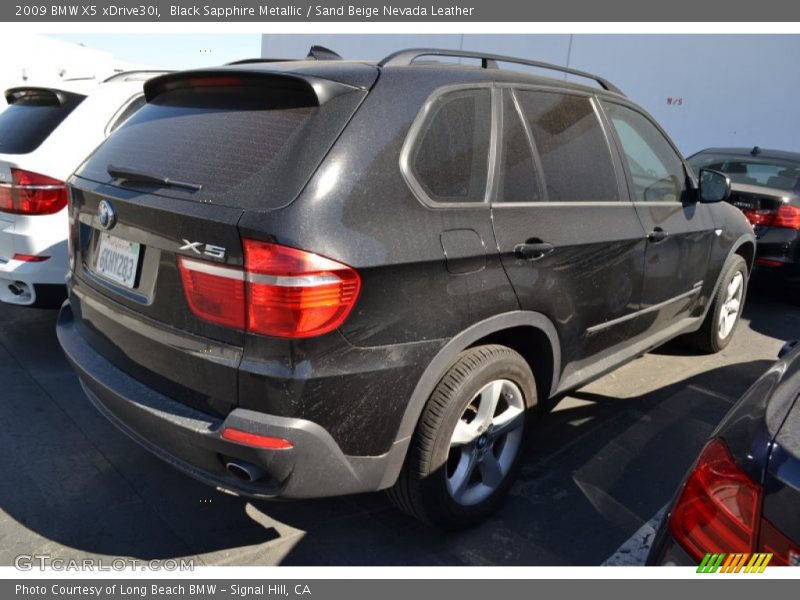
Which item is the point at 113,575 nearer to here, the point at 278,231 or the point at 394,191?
the point at 278,231

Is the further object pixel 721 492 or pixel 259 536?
pixel 259 536

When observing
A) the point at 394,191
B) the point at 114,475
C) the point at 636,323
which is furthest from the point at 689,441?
the point at 114,475

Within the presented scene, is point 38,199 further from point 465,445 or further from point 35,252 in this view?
point 465,445

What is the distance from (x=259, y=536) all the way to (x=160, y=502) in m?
0.50

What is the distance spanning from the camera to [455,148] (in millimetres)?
2328

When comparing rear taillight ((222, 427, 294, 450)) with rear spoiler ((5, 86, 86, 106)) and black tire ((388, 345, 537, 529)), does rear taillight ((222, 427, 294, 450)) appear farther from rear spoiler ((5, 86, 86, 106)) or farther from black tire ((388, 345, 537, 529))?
rear spoiler ((5, 86, 86, 106))

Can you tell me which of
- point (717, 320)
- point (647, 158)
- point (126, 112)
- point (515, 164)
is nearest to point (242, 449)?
point (515, 164)

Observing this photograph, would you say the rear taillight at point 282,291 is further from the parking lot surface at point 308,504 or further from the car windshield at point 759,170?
the car windshield at point 759,170

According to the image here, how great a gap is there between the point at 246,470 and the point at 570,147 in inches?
79.7

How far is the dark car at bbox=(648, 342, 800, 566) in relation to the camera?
4.37ft

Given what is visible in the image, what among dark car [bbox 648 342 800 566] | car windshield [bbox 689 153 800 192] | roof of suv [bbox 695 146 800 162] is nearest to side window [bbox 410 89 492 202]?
dark car [bbox 648 342 800 566]

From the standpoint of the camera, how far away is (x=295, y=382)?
191cm

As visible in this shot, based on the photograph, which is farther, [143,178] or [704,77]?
[704,77]

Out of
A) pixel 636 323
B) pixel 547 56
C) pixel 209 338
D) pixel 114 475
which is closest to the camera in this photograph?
pixel 209 338
